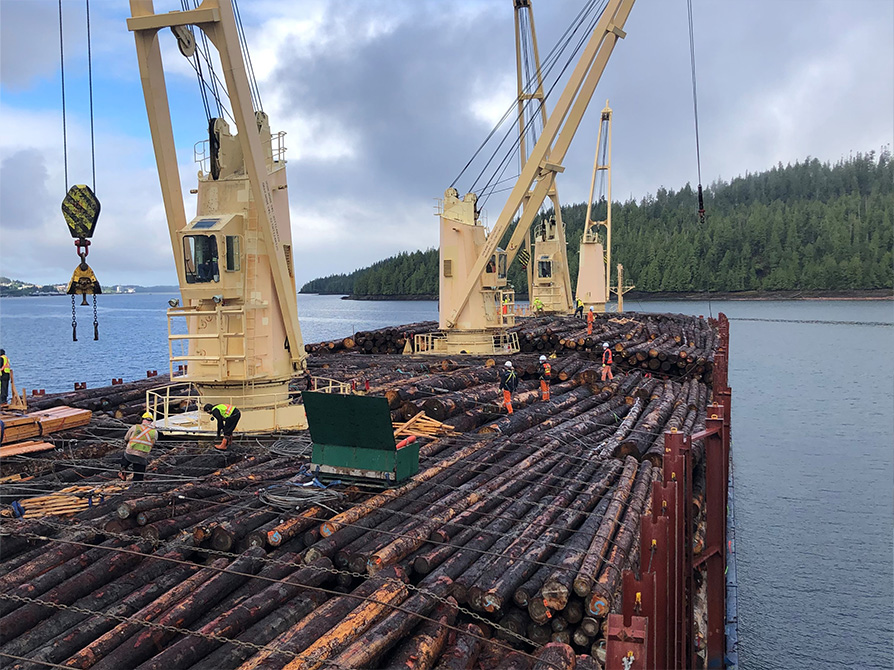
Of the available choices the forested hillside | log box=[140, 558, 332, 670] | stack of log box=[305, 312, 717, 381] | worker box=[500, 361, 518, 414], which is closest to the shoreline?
the forested hillside

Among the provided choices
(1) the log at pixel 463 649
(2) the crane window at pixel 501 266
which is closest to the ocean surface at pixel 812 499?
(1) the log at pixel 463 649

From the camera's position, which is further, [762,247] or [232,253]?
[762,247]

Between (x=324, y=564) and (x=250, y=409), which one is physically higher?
(x=250, y=409)

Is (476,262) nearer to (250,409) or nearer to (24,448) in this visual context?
(250,409)

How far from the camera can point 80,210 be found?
1534 centimetres

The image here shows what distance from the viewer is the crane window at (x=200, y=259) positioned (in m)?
16.2

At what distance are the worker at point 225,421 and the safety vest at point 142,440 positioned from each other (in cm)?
254

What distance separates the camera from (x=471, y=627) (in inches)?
324

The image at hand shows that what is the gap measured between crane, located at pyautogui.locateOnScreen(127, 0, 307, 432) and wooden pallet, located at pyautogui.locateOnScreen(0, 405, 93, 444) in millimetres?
1909

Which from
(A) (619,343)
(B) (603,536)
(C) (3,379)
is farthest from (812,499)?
(C) (3,379)

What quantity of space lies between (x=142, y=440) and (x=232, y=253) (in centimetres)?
534

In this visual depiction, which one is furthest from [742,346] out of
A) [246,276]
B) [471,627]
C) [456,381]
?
[471,627]

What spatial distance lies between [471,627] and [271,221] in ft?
35.4

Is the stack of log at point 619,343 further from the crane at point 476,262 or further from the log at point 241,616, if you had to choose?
the log at point 241,616
